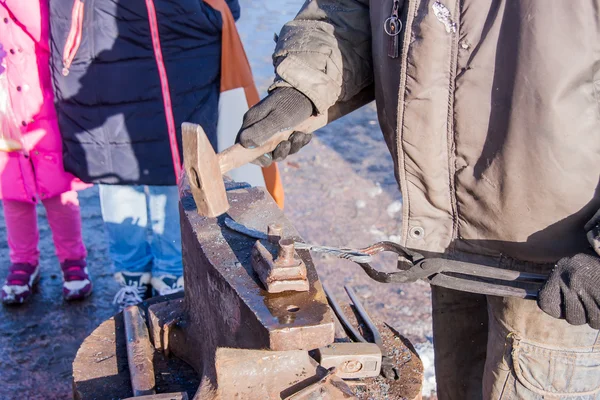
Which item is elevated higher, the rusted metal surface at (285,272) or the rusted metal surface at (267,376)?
the rusted metal surface at (285,272)

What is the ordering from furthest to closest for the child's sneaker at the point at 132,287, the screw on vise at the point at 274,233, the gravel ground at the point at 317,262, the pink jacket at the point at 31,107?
the child's sneaker at the point at 132,287 → the gravel ground at the point at 317,262 → the pink jacket at the point at 31,107 → the screw on vise at the point at 274,233

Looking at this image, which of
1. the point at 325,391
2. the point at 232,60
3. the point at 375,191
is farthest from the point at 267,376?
the point at 375,191

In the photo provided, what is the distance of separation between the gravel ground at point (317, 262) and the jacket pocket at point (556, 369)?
1.05 meters

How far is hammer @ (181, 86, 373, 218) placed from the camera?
1.66 m

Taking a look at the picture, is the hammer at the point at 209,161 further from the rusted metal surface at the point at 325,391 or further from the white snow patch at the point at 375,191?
the white snow patch at the point at 375,191

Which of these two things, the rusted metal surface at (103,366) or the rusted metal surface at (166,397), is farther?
the rusted metal surface at (103,366)

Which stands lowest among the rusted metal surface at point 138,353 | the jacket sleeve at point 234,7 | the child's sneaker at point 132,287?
the child's sneaker at point 132,287

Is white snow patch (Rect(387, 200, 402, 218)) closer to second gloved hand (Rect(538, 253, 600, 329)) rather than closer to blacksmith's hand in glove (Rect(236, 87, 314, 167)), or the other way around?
blacksmith's hand in glove (Rect(236, 87, 314, 167))

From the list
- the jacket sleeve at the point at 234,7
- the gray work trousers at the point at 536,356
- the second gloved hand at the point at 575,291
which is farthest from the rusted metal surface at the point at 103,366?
the jacket sleeve at the point at 234,7

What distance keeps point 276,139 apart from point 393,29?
464 mm

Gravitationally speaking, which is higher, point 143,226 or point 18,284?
point 143,226

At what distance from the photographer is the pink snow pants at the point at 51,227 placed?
3.24 metres

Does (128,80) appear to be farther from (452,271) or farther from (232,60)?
(452,271)

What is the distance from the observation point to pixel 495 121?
157cm
